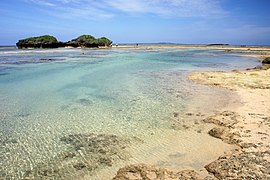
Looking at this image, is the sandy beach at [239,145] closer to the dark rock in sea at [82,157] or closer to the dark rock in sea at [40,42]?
the dark rock in sea at [82,157]

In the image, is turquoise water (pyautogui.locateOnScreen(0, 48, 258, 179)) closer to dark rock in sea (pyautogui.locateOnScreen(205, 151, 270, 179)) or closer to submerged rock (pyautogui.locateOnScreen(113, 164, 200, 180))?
submerged rock (pyautogui.locateOnScreen(113, 164, 200, 180))

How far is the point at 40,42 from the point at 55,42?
602cm

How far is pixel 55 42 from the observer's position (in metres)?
97.0

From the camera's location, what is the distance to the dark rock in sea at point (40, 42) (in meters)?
95.3

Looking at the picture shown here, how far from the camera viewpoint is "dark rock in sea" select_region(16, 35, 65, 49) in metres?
95.3

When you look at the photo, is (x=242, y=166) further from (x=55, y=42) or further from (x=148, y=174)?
(x=55, y=42)

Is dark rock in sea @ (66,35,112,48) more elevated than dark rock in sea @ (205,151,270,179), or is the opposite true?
dark rock in sea @ (66,35,112,48)

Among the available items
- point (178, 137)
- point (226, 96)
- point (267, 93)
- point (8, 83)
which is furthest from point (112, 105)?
point (8, 83)

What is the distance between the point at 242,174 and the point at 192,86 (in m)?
11.4

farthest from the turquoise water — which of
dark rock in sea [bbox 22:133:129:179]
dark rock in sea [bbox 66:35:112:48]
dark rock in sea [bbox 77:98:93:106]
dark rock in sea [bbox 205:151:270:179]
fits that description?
dark rock in sea [bbox 66:35:112:48]

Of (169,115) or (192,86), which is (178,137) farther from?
(192,86)

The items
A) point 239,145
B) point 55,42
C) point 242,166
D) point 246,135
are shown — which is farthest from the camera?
point 55,42

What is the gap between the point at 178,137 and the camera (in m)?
8.30

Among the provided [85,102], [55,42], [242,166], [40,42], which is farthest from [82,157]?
[40,42]
